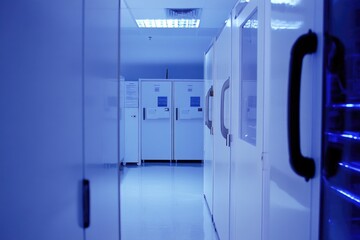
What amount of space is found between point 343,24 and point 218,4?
3.34m

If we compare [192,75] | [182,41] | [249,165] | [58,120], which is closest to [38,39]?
[58,120]

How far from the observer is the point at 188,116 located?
22.2 ft

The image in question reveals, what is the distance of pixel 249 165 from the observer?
1.73 metres

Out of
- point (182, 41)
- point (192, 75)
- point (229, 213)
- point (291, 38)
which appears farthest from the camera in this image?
point (192, 75)

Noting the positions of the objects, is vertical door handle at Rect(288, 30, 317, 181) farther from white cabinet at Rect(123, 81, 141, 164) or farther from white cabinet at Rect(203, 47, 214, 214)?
white cabinet at Rect(123, 81, 141, 164)

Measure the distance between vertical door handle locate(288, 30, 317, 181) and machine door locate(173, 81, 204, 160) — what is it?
5988 mm

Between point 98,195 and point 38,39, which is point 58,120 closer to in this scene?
point 38,39

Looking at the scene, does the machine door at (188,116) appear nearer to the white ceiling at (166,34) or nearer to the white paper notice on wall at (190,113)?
the white paper notice on wall at (190,113)

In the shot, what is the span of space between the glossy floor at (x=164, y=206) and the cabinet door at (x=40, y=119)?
2.49 m

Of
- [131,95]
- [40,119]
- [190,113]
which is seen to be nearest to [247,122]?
[40,119]

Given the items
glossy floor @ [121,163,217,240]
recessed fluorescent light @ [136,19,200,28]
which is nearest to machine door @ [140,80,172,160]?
glossy floor @ [121,163,217,240]

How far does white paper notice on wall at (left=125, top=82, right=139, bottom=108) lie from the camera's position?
6.59m

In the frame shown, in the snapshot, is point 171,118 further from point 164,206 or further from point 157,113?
point 164,206

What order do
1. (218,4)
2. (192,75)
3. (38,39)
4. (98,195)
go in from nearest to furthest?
(38,39) → (98,195) → (218,4) → (192,75)
